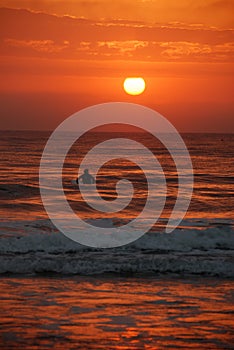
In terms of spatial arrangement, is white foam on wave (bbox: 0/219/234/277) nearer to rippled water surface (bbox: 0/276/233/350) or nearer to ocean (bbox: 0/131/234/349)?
ocean (bbox: 0/131/234/349)

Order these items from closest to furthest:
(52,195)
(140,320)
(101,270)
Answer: (140,320) → (101,270) → (52,195)

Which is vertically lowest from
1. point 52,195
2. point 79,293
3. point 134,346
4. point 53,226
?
point 134,346

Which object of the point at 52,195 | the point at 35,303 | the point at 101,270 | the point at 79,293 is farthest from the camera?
the point at 52,195

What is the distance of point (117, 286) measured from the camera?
45.4 feet

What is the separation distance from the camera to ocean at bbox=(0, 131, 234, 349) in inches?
405

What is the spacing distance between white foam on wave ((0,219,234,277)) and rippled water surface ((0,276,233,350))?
3.79ft

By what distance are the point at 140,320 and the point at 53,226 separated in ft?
39.0

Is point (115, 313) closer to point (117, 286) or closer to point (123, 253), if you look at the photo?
point (117, 286)

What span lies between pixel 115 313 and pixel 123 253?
6.27 meters

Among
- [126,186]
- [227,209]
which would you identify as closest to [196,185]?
[126,186]

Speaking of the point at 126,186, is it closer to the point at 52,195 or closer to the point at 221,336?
the point at 52,195

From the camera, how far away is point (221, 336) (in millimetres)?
10312

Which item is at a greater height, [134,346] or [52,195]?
[52,195]

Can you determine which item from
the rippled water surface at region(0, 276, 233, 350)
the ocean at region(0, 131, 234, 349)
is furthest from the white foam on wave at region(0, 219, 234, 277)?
the rippled water surface at region(0, 276, 233, 350)
